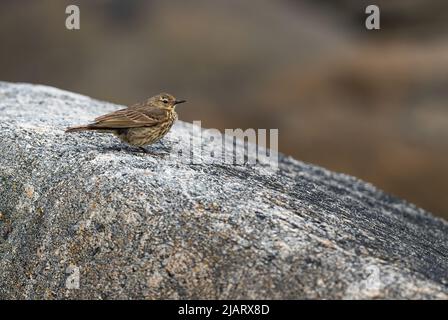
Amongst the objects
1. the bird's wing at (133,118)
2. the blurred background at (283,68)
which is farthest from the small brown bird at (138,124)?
the blurred background at (283,68)

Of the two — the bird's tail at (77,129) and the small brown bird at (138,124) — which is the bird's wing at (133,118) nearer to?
the small brown bird at (138,124)

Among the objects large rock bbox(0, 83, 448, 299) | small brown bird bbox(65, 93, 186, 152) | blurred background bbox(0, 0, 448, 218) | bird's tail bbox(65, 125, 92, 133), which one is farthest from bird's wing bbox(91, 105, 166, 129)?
blurred background bbox(0, 0, 448, 218)

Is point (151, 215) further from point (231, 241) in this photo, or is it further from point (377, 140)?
point (377, 140)

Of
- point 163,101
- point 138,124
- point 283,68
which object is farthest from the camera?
point 283,68

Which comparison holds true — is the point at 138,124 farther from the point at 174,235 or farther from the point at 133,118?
the point at 174,235

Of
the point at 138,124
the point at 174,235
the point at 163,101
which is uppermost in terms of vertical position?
the point at 163,101

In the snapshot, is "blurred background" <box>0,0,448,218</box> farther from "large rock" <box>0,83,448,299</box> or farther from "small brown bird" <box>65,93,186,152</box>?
"large rock" <box>0,83,448,299</box>

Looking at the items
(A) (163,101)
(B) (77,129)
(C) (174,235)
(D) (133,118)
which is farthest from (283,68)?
(C) (174,235)
